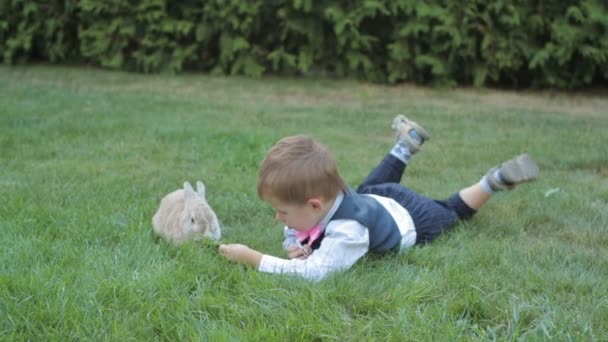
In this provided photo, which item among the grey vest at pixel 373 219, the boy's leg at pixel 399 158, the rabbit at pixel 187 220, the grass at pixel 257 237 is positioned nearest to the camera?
the grass at pixel 257 237

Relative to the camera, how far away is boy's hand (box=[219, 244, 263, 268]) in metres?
2.58

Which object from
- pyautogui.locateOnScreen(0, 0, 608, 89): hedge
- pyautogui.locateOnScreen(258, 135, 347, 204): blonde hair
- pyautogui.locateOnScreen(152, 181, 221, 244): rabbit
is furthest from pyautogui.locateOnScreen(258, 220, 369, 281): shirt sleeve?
pyautogui.locateOnScreen(0, 0, 608, 89): hedge

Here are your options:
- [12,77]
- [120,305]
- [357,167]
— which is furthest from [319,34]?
[120,305]

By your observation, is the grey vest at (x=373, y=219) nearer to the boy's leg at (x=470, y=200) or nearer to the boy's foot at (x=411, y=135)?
the boy's leg at (x=470, y=200)

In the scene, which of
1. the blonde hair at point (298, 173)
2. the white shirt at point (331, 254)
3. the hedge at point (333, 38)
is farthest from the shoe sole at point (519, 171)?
the hedge at point (333, 38)

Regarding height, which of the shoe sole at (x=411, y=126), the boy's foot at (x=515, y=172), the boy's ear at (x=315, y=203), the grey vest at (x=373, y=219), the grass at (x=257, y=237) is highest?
the shoe sole at (x=411, y=126)

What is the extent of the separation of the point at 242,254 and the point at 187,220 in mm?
339

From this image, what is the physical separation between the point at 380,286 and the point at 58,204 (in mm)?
1847

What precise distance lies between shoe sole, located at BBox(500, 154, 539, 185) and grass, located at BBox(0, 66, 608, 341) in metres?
0.24

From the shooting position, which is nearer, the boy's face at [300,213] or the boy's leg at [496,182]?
the boy's face at [300,213]

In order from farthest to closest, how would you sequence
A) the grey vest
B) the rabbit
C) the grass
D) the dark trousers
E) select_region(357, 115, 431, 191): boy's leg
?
select_region(357, 115, 431, 191): boy's leg, the dark trousers, the rabbit, the grey vest, the grass

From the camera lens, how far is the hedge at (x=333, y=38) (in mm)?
7875

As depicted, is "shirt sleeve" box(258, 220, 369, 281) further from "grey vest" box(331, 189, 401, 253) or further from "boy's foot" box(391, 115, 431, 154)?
"boy's foot" box(391, 115, 431, 154)

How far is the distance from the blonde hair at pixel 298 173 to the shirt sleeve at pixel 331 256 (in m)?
0.15
